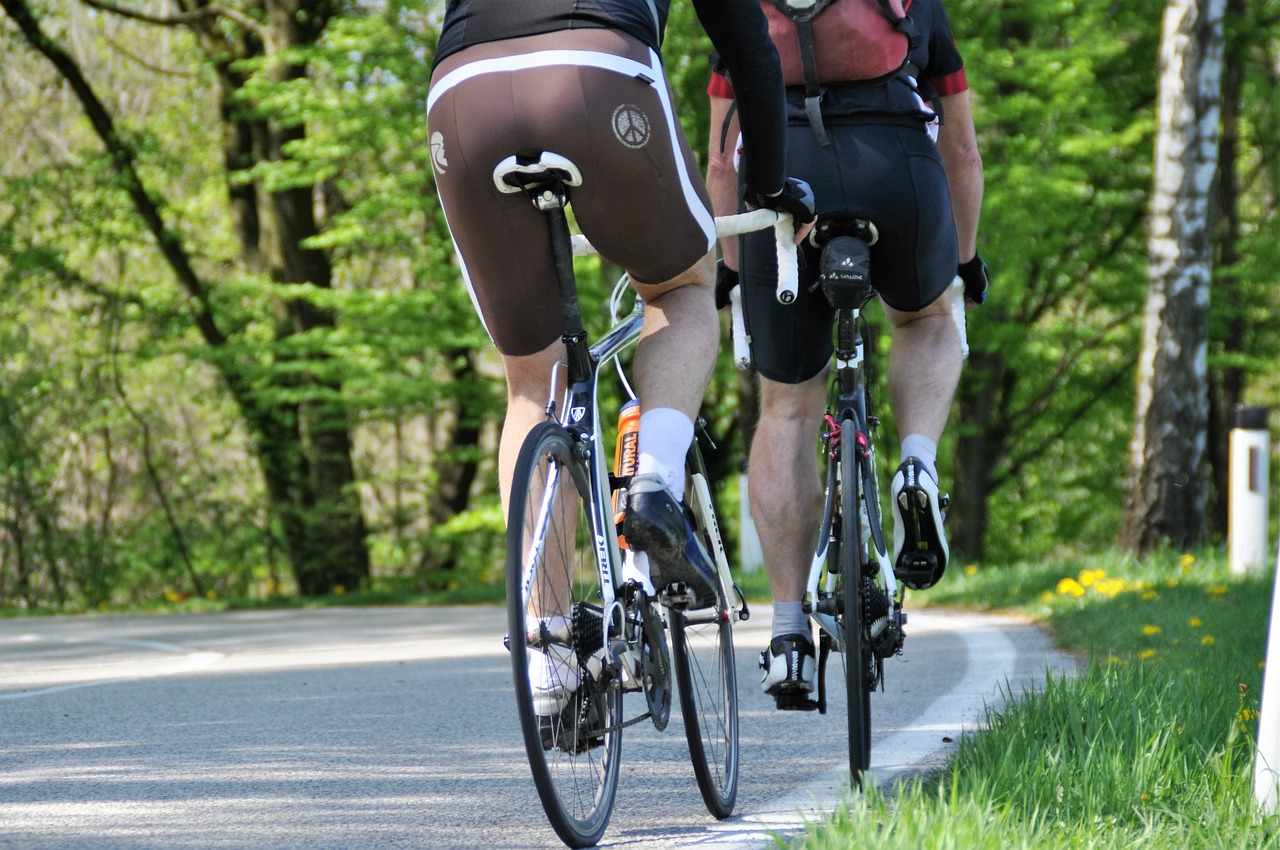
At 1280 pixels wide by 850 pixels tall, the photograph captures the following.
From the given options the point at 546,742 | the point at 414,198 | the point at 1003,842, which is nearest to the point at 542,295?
the point at 546,742

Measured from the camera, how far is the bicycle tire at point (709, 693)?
3.41 m

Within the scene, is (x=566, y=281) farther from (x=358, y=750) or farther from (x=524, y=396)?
(x=358, y=750)

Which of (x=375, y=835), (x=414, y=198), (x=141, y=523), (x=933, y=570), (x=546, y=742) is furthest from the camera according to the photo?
(x=141, y=523)

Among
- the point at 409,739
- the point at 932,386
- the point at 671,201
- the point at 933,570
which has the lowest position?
the point at 409,739

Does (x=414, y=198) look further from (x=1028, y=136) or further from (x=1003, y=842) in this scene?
(x=1003, y=842)

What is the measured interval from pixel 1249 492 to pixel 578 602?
292 inches

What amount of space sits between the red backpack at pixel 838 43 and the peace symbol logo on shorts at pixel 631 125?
97cm

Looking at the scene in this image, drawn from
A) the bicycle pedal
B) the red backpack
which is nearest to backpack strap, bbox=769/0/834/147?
the red backpack

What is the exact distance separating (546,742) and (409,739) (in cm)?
154

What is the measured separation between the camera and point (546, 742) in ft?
9.78

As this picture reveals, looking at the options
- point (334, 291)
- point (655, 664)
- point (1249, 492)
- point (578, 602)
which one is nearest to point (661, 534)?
point (578, 602)

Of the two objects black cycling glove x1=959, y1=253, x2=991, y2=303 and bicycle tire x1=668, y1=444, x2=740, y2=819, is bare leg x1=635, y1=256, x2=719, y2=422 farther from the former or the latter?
black cycling glove x1=959, y1=253, x2=991, y2=303

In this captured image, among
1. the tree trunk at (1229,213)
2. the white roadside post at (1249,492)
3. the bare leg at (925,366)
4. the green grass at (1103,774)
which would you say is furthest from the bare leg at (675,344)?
the tree trunk at (1229,213)

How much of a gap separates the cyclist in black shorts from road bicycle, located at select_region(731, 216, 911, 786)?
3.4 inches
